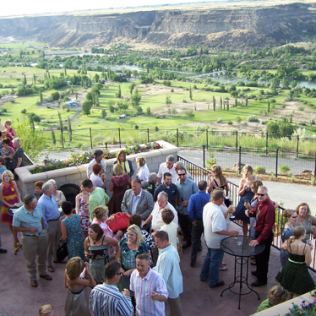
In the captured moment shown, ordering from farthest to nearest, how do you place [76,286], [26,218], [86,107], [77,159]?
[86,107], [77,159], [26,218], [76,286]

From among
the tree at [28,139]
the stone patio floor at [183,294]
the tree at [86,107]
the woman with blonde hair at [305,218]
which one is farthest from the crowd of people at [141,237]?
the tree at [86,107]

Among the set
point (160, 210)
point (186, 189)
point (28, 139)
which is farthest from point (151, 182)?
point (28, 139)

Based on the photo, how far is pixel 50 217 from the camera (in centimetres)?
635

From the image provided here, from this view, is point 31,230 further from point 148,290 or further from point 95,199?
point 148,290

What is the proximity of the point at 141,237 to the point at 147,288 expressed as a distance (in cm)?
77

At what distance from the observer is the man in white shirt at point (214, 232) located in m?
5.70

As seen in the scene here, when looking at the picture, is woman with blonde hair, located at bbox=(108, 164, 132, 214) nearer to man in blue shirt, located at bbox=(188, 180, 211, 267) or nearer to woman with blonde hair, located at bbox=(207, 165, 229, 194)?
man in blue shirt, located at bbox=(188, 180, 211, 267)

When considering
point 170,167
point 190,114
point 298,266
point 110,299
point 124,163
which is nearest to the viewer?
point 110,299

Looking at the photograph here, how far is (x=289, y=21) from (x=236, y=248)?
672 ft

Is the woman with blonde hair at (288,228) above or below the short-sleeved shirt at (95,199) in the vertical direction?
below

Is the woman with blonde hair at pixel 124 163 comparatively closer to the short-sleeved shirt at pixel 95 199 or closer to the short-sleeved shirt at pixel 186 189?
the short-sleeved shirt at pixel 186 189

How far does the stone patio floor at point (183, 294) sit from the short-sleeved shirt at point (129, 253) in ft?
4.30

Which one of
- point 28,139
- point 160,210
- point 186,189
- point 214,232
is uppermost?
point 160,210

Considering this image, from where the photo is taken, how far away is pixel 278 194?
16188mm
